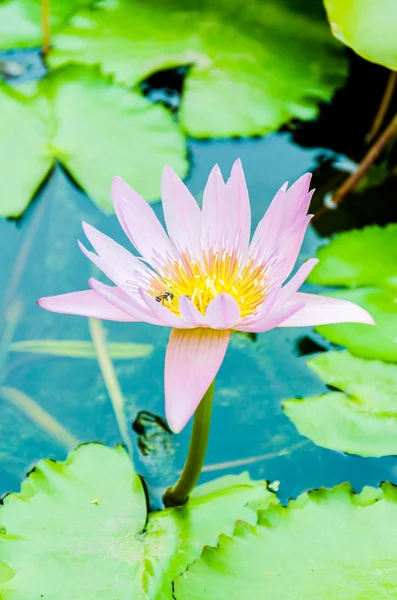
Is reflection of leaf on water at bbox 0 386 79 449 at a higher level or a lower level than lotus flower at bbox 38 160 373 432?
lower

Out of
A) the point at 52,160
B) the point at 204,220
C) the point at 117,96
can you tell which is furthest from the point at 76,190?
the point at 204,220

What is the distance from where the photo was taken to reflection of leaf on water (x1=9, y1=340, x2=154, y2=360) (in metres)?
1.79

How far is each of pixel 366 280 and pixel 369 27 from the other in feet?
2.40

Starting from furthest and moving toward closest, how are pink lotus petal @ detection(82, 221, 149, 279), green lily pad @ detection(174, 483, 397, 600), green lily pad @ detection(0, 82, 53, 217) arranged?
green lily pad @ detection(0, 82, 53, 217)
pink lotus petal @ detection(82, 221, 149, 279)
green lily pad @ detection(174, 483, 397, 600)

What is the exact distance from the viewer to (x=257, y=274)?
131 centimetres

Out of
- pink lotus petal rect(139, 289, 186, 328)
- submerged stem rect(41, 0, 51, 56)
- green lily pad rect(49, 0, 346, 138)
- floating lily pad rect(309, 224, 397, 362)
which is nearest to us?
pink lotus petal rect(139, 289, 186, 328)

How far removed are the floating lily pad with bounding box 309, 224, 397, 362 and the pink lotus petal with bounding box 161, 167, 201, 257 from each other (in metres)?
0.57

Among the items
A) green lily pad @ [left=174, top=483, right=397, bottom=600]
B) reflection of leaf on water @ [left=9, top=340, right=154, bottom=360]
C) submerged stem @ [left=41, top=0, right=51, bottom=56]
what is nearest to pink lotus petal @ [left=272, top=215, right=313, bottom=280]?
green lily pad @ [left=174, top=483, right=397, bottom=600]

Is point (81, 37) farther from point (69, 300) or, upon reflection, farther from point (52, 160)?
point (69, 300)

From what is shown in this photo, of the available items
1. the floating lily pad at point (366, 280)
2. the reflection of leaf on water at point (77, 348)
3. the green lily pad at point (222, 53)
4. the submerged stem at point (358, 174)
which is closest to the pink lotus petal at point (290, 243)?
the floating lily pad at point (366, 280)

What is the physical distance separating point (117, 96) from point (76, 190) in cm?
39

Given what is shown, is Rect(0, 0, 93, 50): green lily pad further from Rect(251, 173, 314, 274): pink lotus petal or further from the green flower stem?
the green flower stem

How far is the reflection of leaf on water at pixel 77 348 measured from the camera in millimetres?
1791

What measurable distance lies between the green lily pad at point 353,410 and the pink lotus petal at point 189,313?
0.59m
